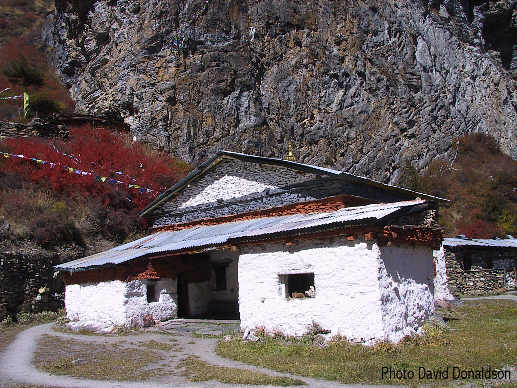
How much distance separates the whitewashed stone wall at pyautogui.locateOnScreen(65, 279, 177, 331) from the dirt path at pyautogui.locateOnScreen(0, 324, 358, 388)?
0.80 metres

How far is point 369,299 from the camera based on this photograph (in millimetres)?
11430

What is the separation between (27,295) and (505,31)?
59452 mm

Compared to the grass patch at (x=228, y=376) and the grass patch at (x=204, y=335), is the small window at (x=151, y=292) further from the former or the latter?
the grass patch at (x=228, y=376)

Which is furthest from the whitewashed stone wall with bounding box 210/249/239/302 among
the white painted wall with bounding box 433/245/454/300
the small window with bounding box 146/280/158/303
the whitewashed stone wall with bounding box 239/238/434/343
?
the white painted wall with bounding box 433/245/454/300

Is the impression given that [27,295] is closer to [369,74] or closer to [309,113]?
[309,113]

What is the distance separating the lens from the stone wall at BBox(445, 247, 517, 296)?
84.7 feet

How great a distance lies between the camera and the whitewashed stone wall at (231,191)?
1877 cm

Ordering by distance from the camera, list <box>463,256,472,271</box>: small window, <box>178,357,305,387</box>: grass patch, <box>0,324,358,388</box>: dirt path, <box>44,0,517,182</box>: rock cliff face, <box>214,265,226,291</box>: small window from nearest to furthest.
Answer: <box>178,357,305,387</box>: grass patch
<box>0,324,358,388</box>: dirt path
<box>214,265,226,291</box>: small window
<box>463,256,472,271</box>: small window
<box>44,0,517,182</box>: rock cliff face

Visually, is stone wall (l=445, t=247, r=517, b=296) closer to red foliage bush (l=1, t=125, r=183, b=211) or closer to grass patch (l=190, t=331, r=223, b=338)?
grass patch (l=190, t=331, r=223, b=338)

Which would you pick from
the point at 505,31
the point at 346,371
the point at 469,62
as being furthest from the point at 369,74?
the point at 346,371

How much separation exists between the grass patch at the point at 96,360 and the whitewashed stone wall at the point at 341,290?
3.24 meters

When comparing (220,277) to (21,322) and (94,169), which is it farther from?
(94,169)

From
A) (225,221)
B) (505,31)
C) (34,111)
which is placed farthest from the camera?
(505,31)

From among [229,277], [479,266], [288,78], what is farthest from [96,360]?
[288,78]
